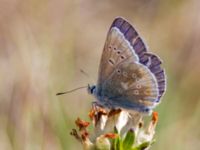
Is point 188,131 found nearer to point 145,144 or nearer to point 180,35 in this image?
point 145,144

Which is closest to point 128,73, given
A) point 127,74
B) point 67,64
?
point 127,74

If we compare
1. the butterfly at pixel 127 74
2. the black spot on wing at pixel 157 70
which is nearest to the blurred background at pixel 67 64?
the butterfly at pixel 127 74

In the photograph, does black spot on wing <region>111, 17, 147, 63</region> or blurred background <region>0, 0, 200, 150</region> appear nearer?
black spot on wing <region>111, 17, 147, 63</region>

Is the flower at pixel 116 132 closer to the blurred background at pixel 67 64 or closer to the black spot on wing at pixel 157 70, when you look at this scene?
the black spot on wing at pixel 157 70

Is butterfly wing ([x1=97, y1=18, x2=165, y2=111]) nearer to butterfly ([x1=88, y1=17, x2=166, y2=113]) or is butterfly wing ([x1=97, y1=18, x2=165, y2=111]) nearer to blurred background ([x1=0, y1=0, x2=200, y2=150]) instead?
butterfly ([x1=88, y1=17, x2=166, y2=113])

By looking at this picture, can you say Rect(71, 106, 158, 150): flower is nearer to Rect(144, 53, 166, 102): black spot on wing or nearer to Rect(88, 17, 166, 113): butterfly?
Rect(88, 17, 166, 113): butterfly

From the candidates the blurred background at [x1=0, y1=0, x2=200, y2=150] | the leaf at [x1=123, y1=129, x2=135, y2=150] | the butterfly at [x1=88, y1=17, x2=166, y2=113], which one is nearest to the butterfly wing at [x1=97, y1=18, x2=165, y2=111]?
the butterfly at [x1=88, y1=17, x2=166, y2=113]

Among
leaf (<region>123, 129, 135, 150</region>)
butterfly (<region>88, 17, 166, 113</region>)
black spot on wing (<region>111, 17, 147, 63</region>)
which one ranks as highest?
black spot on wing (<region>111, 17, 147, 63</region>)

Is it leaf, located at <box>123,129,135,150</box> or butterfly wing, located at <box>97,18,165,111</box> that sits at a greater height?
butterfly wing, located at <box>97,18,165,111</box>

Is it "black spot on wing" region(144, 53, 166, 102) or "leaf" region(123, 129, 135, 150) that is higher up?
"black spot on wing" region(144, 53, 166, 102)
